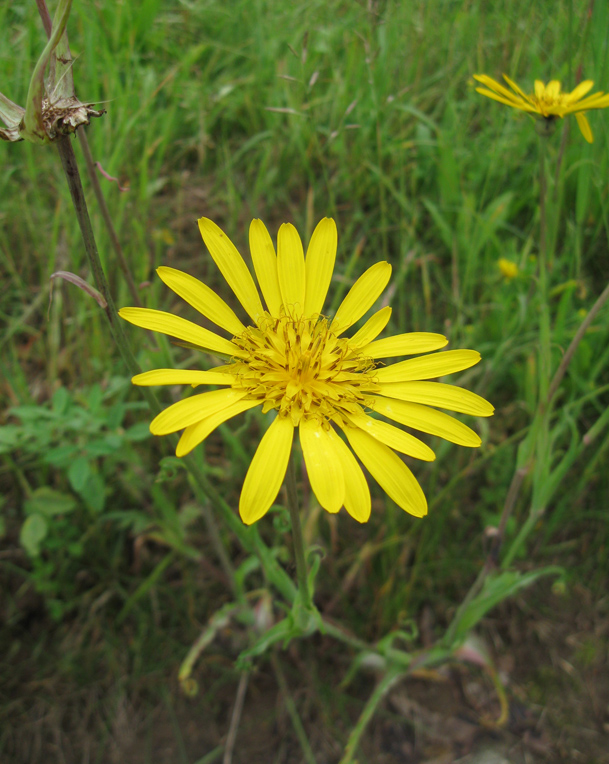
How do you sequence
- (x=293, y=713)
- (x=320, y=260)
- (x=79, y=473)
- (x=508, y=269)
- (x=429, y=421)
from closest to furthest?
(x=429, y=421), (x=320, y=260), (x=79, y=473), (x=293, y=713), (x=508, y=269)

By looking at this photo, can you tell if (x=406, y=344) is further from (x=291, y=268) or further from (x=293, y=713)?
(x=293, y=713)

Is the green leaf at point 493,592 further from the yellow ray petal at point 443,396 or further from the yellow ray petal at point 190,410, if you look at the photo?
the yellow ray petal at point 190,410

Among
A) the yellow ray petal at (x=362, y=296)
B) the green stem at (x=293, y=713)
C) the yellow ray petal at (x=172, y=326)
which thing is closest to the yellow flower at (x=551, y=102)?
→ the yellow ray petal at (x=362, y=296)

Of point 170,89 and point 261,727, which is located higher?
point 170,89

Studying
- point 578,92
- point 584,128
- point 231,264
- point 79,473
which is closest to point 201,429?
point 231,264

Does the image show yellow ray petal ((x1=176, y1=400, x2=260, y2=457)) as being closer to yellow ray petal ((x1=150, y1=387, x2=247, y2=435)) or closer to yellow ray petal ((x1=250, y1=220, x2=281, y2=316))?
yellow ray petal ((x1=150, y1=387, x2=247, y2=435))

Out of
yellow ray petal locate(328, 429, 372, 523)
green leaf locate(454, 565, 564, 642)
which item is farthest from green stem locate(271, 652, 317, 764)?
yellow ray petal locate(328, 429, 372, 523)

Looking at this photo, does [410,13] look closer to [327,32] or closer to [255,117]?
[327,32]

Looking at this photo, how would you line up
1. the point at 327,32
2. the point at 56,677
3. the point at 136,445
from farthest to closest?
the point at 327,32
the point at 136,445
the point at 56,677

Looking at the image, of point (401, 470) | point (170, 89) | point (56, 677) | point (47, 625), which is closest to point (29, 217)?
point (170, 89)
